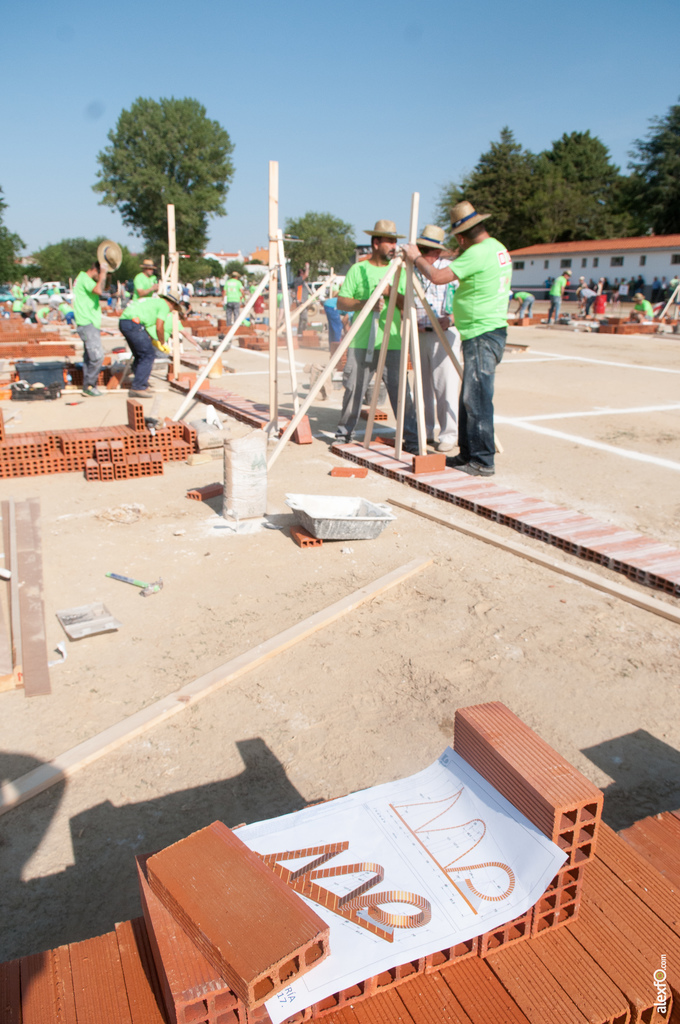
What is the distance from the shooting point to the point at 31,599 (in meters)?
4.37

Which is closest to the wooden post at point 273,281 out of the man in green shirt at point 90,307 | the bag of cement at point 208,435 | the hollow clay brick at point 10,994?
the bag of cement at point 208,435

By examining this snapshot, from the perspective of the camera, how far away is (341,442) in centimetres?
823

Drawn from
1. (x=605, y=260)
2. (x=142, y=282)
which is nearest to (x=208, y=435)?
(x=142, y=282)

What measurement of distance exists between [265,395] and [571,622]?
848cm

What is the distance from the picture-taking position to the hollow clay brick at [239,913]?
55.2 inches

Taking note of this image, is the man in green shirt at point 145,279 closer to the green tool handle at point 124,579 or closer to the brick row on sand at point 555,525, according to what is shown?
the brick row on sand at point 555,525

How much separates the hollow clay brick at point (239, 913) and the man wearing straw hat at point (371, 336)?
6.03m

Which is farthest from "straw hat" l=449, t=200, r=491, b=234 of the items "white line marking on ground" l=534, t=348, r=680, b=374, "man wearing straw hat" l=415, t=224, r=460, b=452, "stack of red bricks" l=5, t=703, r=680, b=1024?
"white line marking on ground" l=534, t=348, r=680, b=374

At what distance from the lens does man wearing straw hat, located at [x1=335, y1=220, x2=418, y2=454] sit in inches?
292

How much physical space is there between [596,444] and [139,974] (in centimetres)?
776

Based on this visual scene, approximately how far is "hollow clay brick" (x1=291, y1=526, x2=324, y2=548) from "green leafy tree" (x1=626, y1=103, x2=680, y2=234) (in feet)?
197

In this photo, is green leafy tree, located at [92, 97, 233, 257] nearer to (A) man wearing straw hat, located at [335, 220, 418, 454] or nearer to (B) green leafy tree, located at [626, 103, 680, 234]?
(B) green leafy tree, located at [626, 103, 680, 234]

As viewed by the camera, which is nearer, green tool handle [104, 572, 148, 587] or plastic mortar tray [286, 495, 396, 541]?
green tool handle [104, 572, 148, 587]

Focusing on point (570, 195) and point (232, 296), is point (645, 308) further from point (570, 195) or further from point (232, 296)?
point (570, 195)
